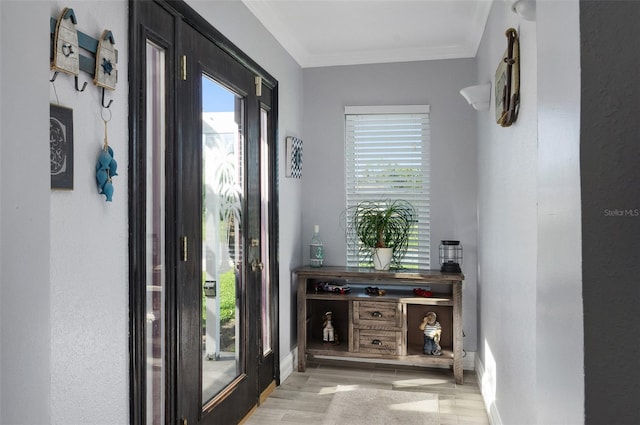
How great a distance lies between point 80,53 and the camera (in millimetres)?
1562

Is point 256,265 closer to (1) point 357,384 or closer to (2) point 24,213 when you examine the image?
(1) point 357,384

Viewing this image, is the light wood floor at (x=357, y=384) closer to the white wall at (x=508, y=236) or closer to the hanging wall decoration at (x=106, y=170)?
the white wall at (x=508, y=236)

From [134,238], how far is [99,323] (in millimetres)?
337

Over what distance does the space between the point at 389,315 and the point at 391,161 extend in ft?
4.33

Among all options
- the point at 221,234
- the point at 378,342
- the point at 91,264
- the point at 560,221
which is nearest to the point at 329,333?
the point at 378,342

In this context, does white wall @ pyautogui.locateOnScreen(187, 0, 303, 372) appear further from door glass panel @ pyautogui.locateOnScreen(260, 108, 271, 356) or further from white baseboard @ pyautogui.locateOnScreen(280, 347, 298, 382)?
door glass panel @ pyautogui.locateOnScreen(260, 108, 271, 356)

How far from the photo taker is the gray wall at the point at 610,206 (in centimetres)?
65

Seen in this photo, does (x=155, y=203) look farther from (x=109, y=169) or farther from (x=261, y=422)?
(x=261, y=422)

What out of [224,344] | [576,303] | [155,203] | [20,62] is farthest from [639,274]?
[224,344]

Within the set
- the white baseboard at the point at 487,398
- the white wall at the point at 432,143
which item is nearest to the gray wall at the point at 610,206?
the white baseboard at the point at 487,398

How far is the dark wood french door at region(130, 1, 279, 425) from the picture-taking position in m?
1.90

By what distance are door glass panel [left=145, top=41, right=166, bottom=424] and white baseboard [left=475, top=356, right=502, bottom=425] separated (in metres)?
1.85

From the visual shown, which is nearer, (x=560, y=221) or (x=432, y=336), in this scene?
(x=560, y=221)

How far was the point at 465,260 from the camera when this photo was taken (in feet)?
13.2
